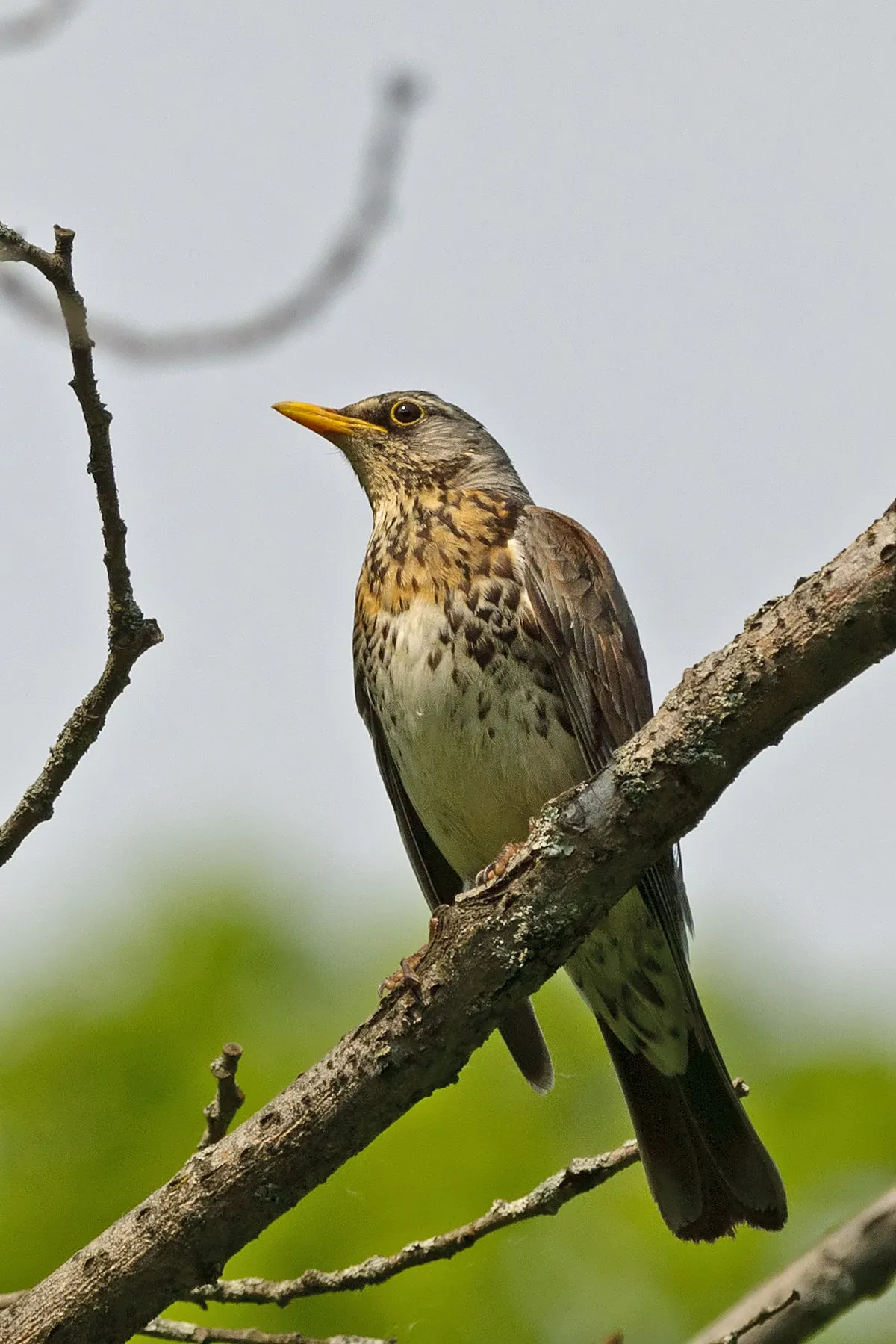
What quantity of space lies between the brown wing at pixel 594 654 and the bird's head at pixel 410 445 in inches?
28.4

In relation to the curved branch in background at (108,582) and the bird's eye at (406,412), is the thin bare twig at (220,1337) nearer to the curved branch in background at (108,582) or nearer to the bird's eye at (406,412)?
the curved branch in background at (108,582)

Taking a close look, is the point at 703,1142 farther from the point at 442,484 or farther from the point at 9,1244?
the point at 9,1244

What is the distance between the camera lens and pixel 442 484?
20.0 ft

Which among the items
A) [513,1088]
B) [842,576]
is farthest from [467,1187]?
[842,576]

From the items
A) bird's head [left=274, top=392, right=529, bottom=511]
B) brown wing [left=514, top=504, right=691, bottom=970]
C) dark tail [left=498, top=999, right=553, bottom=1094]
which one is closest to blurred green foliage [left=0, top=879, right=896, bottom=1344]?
dark tail [left=498, top=999, right=553, bottom=1094]

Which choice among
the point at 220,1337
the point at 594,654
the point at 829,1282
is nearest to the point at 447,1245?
the point at 220,1337

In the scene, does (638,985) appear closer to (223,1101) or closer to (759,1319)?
(223,1101)

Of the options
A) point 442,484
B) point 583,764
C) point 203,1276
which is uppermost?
point 442,484

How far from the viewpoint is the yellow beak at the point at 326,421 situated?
6.26 m

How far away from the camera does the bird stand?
505 cm

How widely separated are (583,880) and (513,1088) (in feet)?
14.3

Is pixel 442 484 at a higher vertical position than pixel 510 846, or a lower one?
higher

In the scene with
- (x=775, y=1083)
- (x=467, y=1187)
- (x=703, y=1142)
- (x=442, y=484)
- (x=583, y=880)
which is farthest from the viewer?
(x=775, y=1083)

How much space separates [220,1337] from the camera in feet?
12.6
